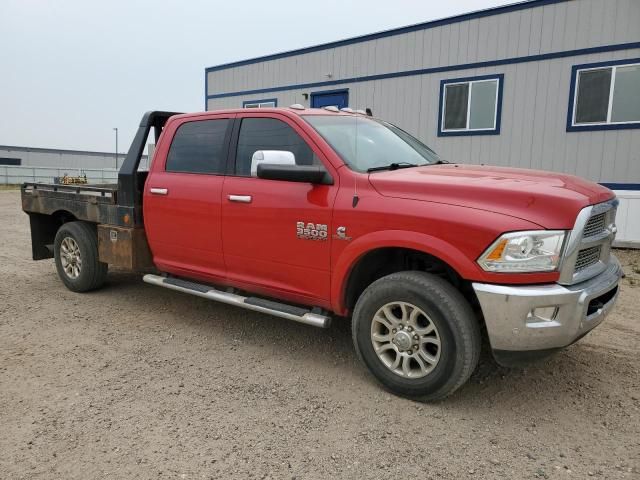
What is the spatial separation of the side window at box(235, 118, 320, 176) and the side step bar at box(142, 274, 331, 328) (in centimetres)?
105

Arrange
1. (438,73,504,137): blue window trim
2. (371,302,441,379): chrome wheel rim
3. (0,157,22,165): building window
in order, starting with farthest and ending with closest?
(0,157,22,165): building window
(438,73,504,137): blue window trim
(371,302,441,379): chrome wheel rim

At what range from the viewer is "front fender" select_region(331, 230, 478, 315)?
304 cm

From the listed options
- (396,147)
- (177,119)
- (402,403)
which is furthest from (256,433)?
(177,119)

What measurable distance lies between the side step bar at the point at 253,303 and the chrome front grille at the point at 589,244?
1.64m

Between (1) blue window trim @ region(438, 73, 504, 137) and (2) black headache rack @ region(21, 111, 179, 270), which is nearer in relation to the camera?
(2) black headache rack @ region(21, 111, 179, 270)

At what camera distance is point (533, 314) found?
Answer: 2.90 metres

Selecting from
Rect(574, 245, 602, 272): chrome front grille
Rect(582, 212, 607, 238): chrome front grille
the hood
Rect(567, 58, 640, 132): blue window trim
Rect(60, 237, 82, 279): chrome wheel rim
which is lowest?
Rect(60, 237, 82, 279): chrome wheel rim

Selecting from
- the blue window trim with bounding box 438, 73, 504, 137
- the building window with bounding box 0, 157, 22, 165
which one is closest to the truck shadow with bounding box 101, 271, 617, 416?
the blue window trim with bounding box 438, 73, 504, 137

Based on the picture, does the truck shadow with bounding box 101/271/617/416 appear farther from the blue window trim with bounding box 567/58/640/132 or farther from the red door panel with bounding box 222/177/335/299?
the blue window trim with bounding box 567/58/640/132

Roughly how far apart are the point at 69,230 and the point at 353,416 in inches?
166

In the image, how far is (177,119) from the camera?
499 cm

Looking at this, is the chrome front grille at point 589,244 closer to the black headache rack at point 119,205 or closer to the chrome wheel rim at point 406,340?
the chrome wheel rim at point 406,340

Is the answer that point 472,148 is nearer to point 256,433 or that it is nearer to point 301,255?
point 301,255

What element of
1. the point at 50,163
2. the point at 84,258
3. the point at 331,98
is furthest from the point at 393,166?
the point at 50,163
